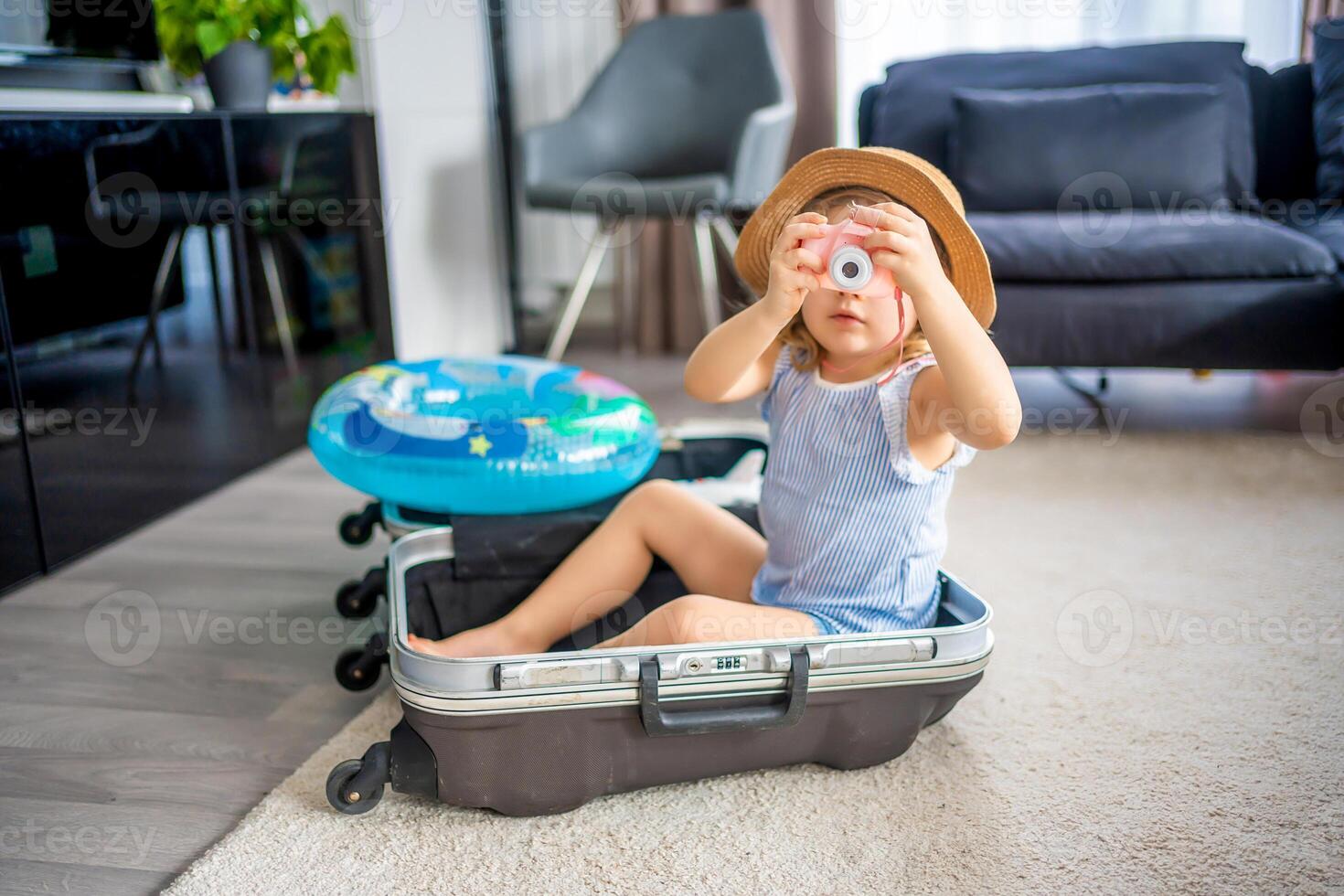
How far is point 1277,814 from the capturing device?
1.01 m

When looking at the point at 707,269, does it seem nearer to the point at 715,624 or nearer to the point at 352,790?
the point at 715,624

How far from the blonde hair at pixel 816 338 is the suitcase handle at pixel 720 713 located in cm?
34

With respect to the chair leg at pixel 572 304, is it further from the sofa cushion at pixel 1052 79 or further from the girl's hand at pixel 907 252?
the girl's hand at pixel 907 252

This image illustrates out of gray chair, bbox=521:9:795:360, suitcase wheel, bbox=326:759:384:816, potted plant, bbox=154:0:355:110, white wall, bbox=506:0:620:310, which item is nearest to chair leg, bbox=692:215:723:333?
gray chair, bbox=521:9:795:360

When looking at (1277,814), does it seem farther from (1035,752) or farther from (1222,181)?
(1222,181)

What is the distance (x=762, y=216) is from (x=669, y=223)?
1.96 m

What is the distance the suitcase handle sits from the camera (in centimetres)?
95

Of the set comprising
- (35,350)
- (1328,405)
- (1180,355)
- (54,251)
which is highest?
(54,251)

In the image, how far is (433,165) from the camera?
2.79 m

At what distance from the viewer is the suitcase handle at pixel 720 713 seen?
3.13 ft

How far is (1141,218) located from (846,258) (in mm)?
1524

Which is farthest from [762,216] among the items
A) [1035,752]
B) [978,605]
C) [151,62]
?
[151,62]

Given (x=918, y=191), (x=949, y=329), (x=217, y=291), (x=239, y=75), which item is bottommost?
(x=217, y=291)

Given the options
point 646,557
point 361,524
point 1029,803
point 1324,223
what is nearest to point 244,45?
point 361,524
